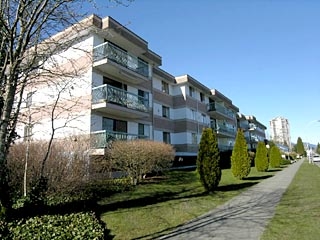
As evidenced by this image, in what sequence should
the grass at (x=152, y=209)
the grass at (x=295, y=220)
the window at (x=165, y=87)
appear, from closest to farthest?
the grass at (x=295, y=220) → the grass at (x=152, y=209) → the window at (x=165, y=87)

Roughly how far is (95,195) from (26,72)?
256 inches

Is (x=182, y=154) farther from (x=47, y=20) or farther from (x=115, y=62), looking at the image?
(x=47, y=20)

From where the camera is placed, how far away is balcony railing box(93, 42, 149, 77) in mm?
19641

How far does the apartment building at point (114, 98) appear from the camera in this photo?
16975 mm

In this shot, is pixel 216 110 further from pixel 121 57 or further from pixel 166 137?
pixel 121 57

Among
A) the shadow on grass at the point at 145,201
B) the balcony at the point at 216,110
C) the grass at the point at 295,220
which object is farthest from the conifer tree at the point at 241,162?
the balcony at the point at 216,110

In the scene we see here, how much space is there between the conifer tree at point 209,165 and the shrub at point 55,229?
720 cm

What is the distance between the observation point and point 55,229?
6.52 meters

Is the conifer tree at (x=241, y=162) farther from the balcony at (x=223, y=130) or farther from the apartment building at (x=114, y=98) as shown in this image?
the balcony at (x=223, y=130)

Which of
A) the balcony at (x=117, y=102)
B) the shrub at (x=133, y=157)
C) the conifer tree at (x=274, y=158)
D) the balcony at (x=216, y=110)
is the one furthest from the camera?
the balcony at (x=216, y=110)

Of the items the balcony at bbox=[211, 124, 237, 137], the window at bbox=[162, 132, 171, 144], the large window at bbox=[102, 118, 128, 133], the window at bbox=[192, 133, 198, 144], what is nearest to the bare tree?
the large window at bbox=[102, 118, 128, 133]

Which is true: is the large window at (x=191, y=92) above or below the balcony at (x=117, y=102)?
above

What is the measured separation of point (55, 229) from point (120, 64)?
51.8ft

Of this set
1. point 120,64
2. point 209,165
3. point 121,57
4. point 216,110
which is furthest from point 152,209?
point 216,110
